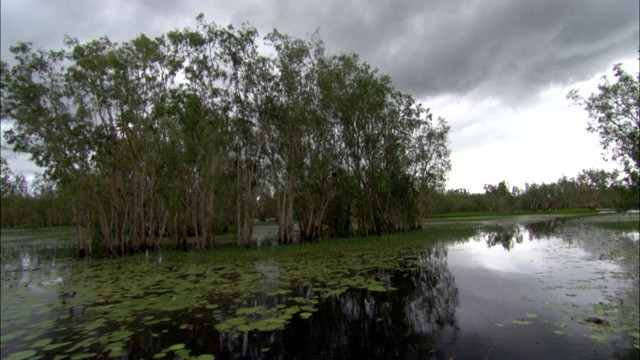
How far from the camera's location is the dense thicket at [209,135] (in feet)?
61.5

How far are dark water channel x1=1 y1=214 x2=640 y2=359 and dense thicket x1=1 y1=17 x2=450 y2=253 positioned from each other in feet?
29.8

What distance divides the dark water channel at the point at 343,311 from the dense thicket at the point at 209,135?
9.08m

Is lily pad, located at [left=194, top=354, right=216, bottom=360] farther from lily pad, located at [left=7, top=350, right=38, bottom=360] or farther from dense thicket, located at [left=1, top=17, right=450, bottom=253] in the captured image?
dense thicket, located at [left=1, top=17, right=450, bottom=253]

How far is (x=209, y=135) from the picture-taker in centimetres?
2084

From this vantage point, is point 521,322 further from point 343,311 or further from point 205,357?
point 205,357

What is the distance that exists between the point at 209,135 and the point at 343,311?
53.9 feet

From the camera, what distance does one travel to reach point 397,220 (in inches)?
1229

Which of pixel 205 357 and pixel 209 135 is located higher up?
pixel 209 135

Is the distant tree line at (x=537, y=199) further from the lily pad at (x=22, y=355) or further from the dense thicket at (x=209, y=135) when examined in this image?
the lily pad at (x=22, y=355)

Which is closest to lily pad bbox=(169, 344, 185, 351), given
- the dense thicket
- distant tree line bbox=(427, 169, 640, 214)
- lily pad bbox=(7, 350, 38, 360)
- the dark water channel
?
the dark water channel

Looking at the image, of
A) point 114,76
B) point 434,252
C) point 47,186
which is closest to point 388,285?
point 434,252

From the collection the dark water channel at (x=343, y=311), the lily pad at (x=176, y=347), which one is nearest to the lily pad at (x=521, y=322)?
the dark water channel at (x=343, y=311)

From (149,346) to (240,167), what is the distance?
18804mm

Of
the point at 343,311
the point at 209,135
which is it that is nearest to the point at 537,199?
the point at 209,135
